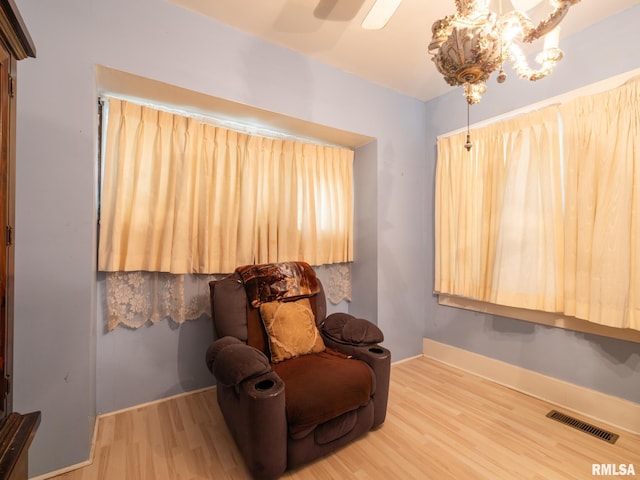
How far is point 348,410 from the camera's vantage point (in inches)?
62.1

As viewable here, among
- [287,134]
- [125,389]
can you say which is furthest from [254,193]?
[125,389]

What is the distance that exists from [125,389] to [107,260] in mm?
936

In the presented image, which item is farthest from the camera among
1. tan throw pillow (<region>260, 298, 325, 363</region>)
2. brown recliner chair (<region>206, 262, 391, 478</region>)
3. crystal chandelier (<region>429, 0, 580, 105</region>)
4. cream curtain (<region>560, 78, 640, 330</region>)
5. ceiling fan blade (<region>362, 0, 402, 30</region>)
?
tan throw pillow (<region>260, 298, 325, 363</region>)

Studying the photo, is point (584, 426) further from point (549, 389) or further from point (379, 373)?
point (379, 373)

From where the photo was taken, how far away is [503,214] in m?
2.33

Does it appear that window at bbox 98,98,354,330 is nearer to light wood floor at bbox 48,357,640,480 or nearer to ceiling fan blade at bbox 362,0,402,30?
light wood floor at bbox 48,357,640,480

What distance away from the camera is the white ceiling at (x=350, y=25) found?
1.80m

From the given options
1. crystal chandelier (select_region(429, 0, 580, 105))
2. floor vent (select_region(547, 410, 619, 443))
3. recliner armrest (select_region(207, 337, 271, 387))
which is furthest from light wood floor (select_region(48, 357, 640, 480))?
crystal chandelier (select_region(429, 0, 580, 105))

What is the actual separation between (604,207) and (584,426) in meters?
1.45

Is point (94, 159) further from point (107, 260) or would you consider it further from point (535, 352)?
point (535, 352)

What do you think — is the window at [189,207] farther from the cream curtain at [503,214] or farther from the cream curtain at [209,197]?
the cream curtain at [503,214]

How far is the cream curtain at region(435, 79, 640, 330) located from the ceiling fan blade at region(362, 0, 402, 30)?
165cm

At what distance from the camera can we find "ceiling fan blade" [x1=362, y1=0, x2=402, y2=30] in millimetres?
1171

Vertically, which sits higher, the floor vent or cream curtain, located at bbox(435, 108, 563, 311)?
cream curtain, located at bbox(435, 108, 563, 311)
